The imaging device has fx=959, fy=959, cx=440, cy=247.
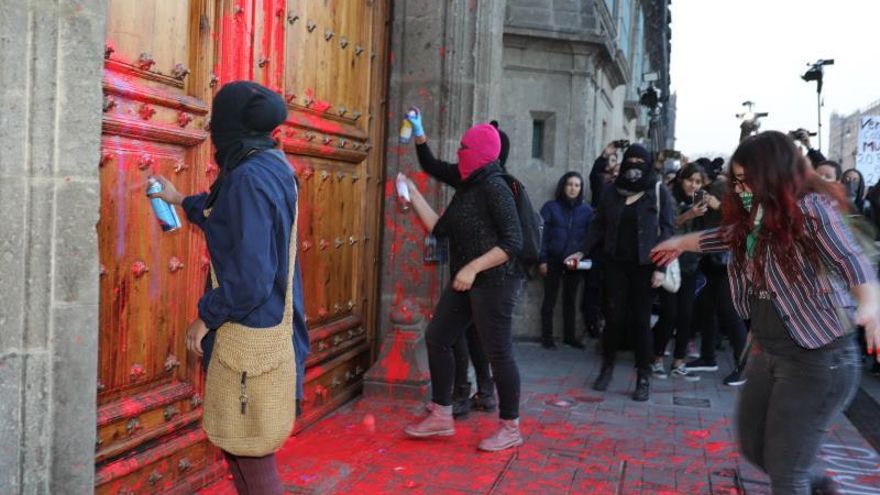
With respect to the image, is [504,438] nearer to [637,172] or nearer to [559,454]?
[559,454]

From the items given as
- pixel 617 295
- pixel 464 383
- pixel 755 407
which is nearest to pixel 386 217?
pixel 464 383

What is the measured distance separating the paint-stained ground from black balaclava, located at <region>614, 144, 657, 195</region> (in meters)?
1.53

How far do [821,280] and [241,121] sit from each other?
210cm

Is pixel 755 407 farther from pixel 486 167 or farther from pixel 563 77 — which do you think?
pixel 563 77

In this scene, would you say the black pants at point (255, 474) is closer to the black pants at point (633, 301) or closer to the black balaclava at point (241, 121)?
the black balaclava at point (241, 121)

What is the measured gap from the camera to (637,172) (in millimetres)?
6828

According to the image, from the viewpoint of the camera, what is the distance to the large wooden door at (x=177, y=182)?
352 cm

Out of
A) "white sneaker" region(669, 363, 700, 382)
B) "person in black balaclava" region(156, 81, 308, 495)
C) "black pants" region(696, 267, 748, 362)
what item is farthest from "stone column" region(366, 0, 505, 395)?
A: "person in black balaclava" region(156, 81, 308, 495)

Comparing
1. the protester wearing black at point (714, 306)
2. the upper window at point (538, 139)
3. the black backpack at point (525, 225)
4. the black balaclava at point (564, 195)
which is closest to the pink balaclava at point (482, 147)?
the black backpack at point (525, 225)

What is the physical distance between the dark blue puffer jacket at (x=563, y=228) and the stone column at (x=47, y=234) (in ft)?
22.3

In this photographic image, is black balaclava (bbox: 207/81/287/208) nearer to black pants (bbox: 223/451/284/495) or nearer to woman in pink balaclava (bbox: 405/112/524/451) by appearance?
black pants (bbox: 223/451/284/495)

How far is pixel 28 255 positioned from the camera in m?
2.71

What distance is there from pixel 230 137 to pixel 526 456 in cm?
282

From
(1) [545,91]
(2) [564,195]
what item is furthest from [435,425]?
(1) [545,91]
